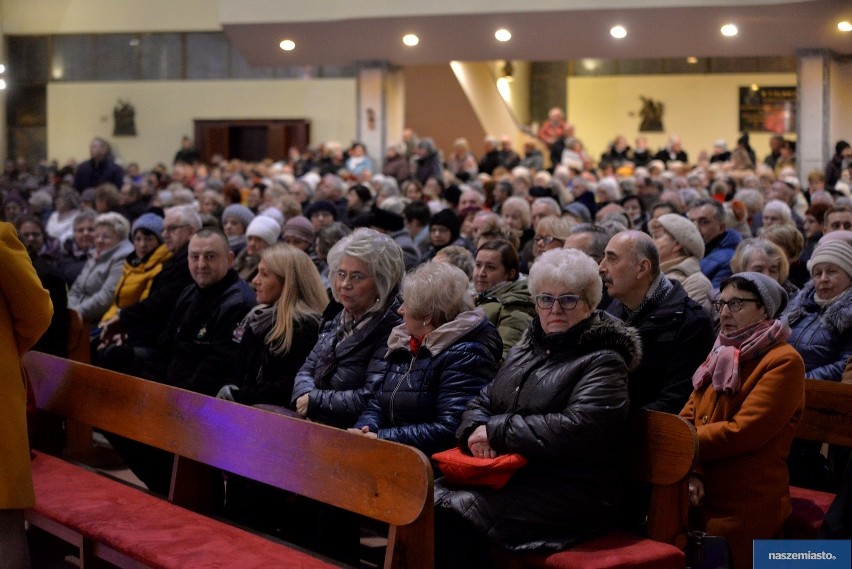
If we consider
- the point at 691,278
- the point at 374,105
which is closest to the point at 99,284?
the point at 691,278

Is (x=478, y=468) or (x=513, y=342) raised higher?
(x=513, y=342)

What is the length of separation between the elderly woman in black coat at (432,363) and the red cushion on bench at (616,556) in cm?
69

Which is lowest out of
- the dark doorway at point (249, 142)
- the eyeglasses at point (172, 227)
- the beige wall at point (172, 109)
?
the eyeglasses at point (172, 227)

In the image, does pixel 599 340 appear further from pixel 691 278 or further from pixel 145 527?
pixel 691 278

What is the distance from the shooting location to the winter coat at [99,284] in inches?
309

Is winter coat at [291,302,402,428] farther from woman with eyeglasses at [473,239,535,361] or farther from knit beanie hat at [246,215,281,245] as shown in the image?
knit beanie hat at [246,215,281,245]

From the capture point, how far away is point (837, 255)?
529cm

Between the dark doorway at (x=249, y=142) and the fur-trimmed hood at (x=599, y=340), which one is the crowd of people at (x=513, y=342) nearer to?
the fur-trimmed hood at (x=599, y=340)

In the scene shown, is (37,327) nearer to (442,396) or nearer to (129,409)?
(129,409)

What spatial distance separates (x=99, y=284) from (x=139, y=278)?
624mm

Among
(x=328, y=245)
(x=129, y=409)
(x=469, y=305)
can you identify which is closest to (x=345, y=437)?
(x=469, y=305)

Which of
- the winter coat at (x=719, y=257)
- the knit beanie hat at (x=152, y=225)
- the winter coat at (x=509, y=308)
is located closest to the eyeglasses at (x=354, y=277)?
the winter coat at (x=509, y=308)

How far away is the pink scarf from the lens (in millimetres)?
3947

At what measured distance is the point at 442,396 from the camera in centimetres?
420
